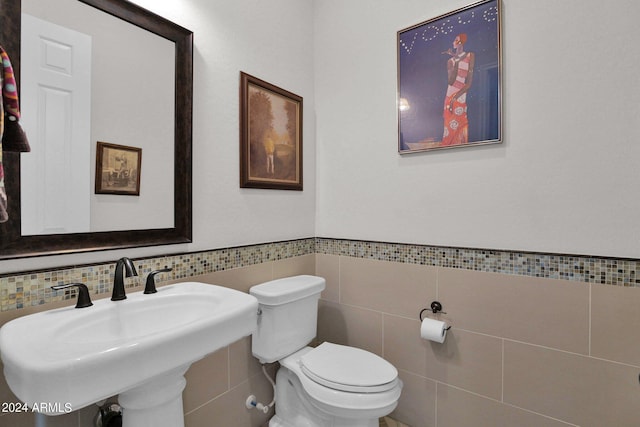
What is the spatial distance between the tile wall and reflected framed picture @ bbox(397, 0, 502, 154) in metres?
0.57

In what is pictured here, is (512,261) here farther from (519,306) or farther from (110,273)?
(110,273)

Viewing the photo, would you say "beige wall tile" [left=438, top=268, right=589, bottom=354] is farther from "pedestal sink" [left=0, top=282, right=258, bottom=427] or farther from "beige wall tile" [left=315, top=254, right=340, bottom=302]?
"pedestal sink" [left=0, top=282, right=258, bottom=427]

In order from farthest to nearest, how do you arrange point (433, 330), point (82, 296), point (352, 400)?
point (433, 330) < point (352, 400) < point (82, 296)

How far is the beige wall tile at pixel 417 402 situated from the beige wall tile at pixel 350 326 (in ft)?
0.70

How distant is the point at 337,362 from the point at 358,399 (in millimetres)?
232

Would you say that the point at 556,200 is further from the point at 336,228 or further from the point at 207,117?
the point at 207,117

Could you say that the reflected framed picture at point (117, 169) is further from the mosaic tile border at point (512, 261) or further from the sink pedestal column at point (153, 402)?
the mosaic tile border at point (512, 261)

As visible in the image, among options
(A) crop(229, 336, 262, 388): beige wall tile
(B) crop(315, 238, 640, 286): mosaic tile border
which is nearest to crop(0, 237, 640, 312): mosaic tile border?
(B) crop(315, 238, 640, 286): mosaic tile border

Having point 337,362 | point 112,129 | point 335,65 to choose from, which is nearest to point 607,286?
point 337,362

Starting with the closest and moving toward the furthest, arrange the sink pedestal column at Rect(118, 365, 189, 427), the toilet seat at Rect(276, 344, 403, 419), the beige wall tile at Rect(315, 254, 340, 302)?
the sink pedestal column at Rect(118, 365, 189, 427) < the toilet seat at Rect(276, 344, 403, 419) < the beige wall tile at Rect(315, 254, 340, 302)

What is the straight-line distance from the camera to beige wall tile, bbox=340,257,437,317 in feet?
5.37

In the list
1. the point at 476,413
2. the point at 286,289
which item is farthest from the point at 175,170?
the point at 476,413

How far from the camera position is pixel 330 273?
1993 mm

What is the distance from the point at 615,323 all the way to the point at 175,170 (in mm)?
1841
